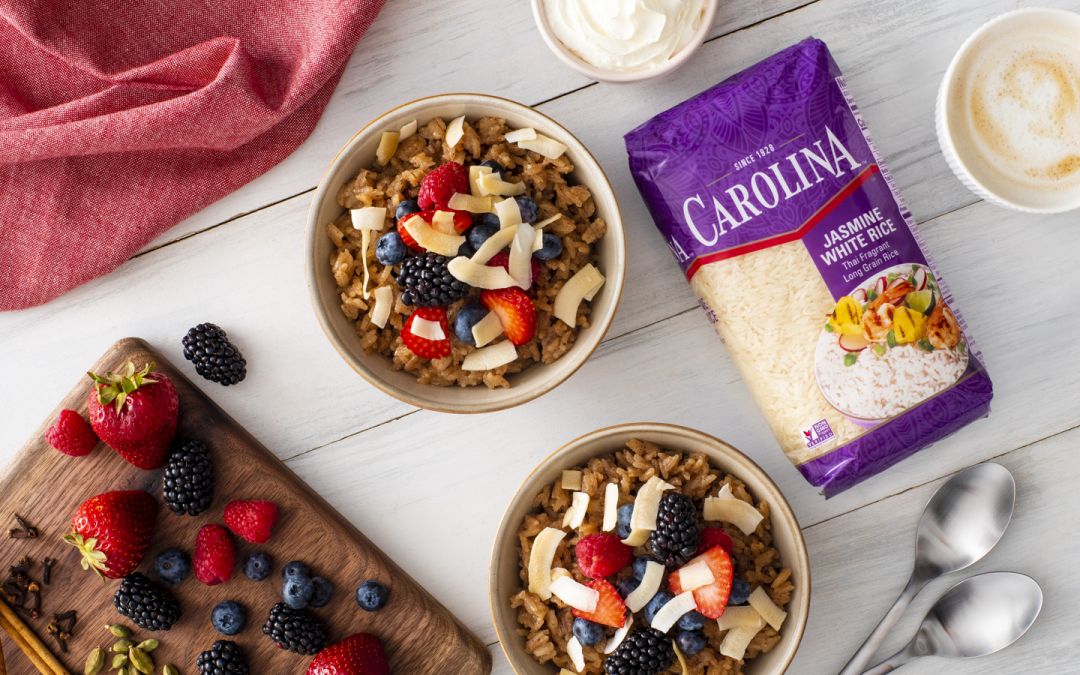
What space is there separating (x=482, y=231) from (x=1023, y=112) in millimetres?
955

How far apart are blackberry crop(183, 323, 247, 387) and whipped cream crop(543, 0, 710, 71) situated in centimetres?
81

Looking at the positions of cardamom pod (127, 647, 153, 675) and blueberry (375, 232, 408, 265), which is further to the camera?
cardamom pod (127, 647, 153, 675)

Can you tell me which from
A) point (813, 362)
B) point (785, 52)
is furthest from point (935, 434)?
point (785, 52)

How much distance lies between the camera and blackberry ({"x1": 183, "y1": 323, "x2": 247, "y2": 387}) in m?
1.57

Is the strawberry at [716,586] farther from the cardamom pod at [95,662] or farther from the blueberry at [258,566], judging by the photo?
the cardamom pod at [95,662]

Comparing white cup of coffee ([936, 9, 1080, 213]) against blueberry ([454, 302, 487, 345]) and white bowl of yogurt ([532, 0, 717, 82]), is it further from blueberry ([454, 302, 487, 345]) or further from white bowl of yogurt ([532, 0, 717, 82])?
blueberry ([454, 302, 487, 345])

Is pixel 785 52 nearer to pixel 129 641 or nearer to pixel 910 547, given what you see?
pixel 910 547

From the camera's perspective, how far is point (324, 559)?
63.3 inches

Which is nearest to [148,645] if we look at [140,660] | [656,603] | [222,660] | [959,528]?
[140,660]

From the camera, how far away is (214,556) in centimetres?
157

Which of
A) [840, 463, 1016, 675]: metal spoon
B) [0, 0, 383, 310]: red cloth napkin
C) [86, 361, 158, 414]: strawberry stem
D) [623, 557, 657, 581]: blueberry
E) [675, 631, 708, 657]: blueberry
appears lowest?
[840, 463, 1016, 675]: metal spoon

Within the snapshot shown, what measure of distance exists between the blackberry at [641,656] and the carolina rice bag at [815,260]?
0.38m

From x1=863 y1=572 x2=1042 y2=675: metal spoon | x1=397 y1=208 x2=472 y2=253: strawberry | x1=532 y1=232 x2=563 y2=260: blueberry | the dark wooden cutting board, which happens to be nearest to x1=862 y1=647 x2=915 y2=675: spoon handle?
x1=863 y1=572 x2=1042 y2=675: metal spoon

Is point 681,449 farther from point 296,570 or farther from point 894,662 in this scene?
point 296,570
